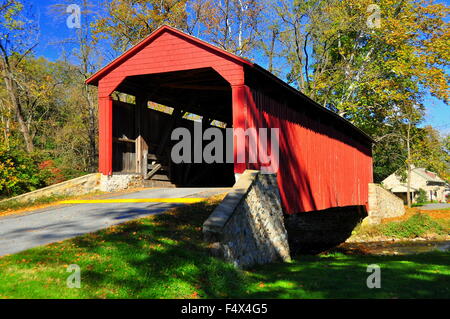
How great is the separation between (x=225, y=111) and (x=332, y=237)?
10.5m

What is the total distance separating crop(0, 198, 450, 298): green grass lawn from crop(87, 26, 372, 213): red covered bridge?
12.5 ft

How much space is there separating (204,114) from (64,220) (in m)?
10.8

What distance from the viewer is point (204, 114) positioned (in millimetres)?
A: 18047

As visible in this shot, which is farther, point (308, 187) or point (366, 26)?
point (366, 26)

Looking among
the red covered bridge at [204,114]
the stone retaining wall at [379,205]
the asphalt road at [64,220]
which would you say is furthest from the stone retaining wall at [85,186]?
the stone retaining wall at [379,205]

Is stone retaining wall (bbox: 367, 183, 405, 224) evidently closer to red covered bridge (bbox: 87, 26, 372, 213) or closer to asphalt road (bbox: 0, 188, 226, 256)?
red covered bridge (bbox: 87, 26, 372, 213)

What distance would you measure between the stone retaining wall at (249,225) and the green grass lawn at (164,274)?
1.04ft

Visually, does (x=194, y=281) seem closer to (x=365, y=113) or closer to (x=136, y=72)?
(x=136, y=72)

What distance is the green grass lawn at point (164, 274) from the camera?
15.5 ft

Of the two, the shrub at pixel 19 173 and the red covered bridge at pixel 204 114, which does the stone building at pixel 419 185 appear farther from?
the shrub at pixel 19 173

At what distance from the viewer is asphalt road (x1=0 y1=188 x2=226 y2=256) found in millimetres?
6568

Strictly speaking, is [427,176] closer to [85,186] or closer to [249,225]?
[85,186]
